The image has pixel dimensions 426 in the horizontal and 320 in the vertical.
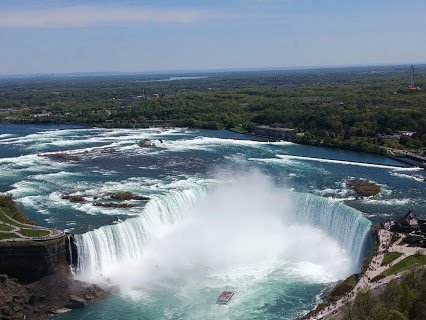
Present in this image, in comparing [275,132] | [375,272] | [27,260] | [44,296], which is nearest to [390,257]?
[375,272]

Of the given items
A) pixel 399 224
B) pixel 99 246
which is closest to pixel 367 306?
pixel 399 224

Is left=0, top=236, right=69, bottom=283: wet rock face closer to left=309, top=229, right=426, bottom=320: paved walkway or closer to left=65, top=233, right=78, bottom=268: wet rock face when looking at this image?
left=65, top=233, right=78, bottom=268: wet rock face

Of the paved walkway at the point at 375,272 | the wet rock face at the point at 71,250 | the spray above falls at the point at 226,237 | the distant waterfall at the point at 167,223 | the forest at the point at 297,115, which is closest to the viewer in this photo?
the paved walkway at the point at 375,272

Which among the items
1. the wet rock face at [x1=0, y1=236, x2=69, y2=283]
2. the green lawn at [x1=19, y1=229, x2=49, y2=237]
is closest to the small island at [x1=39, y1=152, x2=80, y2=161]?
the green lawn at [x1=19, y1=229, x2=49, y2=237]

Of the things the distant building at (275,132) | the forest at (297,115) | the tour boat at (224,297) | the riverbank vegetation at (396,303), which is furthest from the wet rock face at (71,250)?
the distant building at (275,132)

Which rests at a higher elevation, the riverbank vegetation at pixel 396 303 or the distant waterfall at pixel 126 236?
the riverbank vegetation at pixel 396 303

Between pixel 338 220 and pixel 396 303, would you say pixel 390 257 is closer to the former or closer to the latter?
pixel 338 220

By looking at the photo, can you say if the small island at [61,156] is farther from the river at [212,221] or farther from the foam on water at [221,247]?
the foam on water at [221,247]

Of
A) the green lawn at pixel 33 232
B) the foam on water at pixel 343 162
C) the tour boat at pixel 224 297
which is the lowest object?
the tour boat at pixel 224 297
